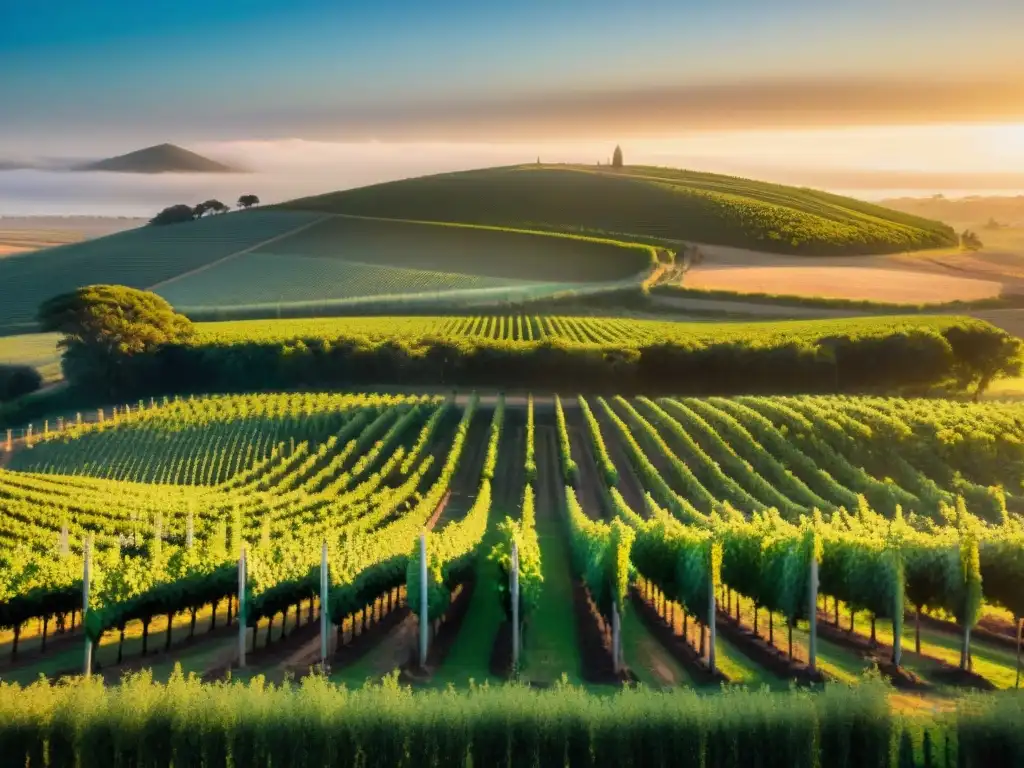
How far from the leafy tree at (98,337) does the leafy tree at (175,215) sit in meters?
75.9

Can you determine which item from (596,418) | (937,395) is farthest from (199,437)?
(937,395)

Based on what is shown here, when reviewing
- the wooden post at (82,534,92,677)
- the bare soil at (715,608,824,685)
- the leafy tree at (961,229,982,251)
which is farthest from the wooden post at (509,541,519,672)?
the leafy tree at (961,229,982,251)

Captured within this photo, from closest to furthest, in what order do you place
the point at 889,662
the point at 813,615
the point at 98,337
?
the point at 813,615 < the point at 889,662 < the point at 98,337

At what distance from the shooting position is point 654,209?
14550cm

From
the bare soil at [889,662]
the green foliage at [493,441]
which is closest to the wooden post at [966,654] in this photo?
the bare soil at [889,662]

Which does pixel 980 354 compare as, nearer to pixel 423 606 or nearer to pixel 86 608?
pixel 423 606

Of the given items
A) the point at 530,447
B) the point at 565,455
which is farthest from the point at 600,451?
the point at 530,447

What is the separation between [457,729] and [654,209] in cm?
13365

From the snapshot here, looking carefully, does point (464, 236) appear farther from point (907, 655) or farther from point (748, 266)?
point (907, 655)

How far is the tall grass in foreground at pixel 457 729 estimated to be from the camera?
16.1m

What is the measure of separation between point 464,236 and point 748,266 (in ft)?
114

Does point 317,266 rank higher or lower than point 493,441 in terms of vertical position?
higher

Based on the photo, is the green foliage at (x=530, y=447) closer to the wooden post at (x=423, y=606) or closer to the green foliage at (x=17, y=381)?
the wooden post at (x=423, y=606)

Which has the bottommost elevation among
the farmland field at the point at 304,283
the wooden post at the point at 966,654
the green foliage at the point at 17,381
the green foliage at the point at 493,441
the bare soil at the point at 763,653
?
the green foliage at the point at 17,381
